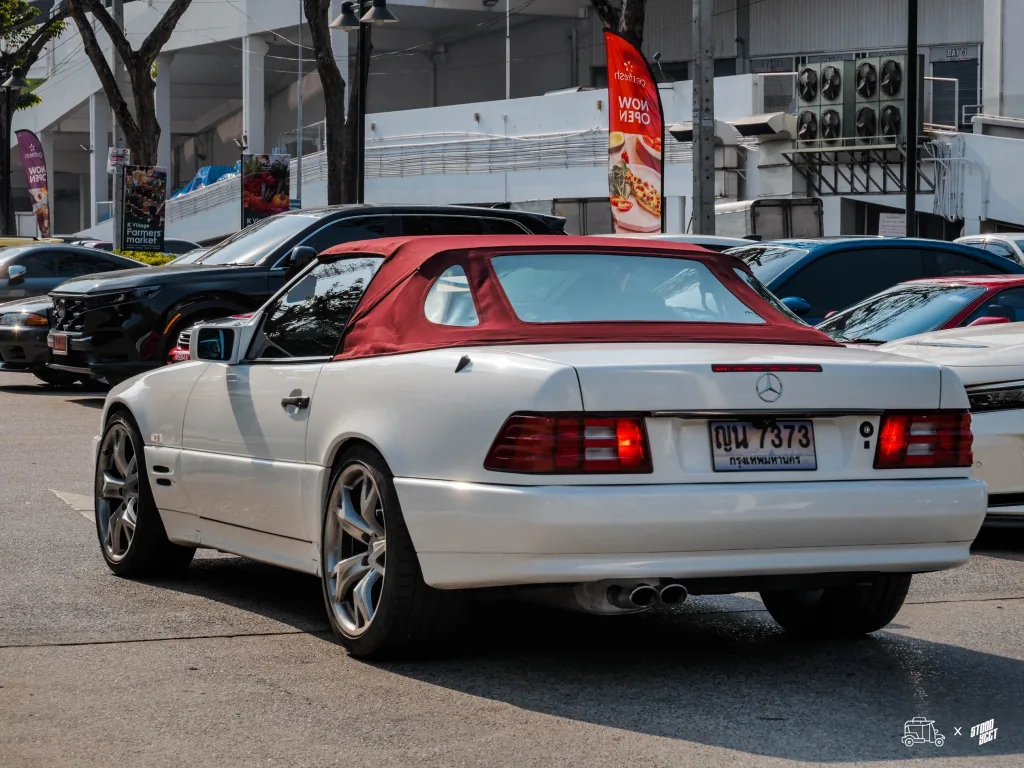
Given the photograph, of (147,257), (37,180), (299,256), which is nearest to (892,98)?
(147,257)

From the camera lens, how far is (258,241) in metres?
16.0

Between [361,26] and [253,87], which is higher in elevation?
[253,87]

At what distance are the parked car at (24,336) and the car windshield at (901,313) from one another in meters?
9.73

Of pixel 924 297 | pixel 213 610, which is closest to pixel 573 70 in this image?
pixel 924 297

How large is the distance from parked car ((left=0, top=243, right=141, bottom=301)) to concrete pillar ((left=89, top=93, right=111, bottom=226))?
4155 centimetres

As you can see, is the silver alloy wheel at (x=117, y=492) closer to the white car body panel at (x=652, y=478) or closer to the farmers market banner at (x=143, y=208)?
the white car body panel at (x=652, y=478)

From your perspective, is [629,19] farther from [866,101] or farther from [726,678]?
[726,678]

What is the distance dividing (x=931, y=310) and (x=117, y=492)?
5.44 m

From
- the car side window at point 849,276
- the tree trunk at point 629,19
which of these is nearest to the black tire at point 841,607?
the car side window at point 849,276

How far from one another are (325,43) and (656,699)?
93.4ft

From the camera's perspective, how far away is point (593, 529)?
5.05m

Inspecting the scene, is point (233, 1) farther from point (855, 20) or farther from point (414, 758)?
point (414, 758)

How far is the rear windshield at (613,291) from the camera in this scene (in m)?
5.86

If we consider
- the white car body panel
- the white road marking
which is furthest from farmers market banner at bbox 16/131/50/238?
the white car body panel
